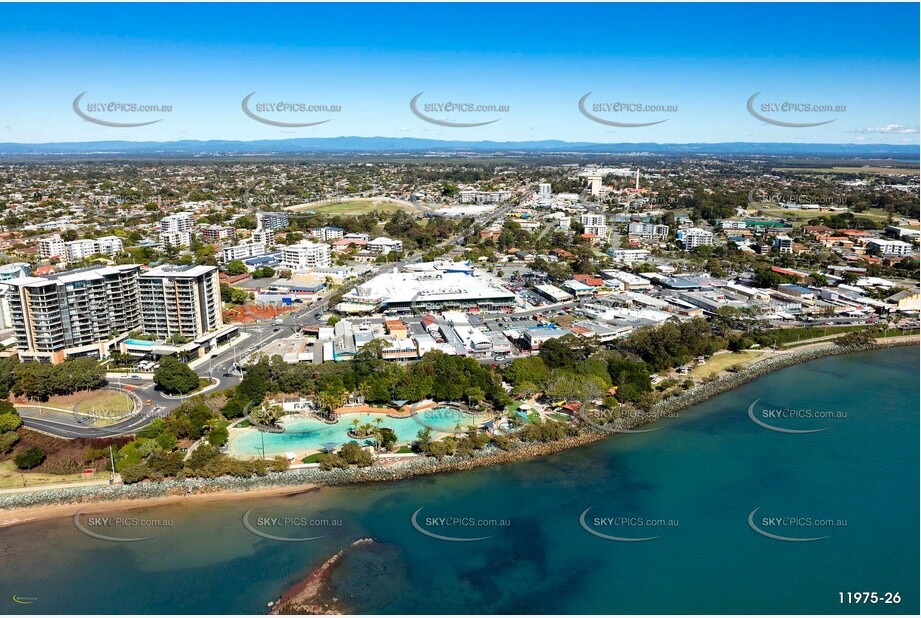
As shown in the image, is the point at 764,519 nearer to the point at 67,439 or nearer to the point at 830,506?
the point at 830,506

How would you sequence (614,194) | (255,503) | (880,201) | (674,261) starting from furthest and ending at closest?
(614,194), (880,201), (674,261), (255,503)

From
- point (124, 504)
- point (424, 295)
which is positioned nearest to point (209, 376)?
point (124, 504)

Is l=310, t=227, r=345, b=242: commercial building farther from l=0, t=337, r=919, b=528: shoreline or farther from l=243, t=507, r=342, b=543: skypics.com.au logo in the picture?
l=243, t=507, r=342, b=543: skypics.com.au logo

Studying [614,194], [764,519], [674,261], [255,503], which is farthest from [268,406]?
[614,194]

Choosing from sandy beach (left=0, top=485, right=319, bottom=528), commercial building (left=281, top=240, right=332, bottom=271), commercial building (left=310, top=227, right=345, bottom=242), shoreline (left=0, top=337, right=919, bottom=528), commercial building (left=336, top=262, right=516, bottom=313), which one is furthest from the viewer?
commercial building (left=310, top=227, right=345, bottom=242)

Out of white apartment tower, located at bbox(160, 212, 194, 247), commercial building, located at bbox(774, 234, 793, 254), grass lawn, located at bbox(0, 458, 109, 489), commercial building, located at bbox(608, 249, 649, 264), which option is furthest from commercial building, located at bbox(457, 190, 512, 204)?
grass lawn, located at bbox(0, 458, 109, 489)

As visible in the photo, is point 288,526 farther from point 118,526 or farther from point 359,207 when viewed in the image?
point 359,207

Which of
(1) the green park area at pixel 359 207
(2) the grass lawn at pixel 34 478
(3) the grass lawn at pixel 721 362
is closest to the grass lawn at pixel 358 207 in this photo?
(1) the green park area at pixel 359 207
